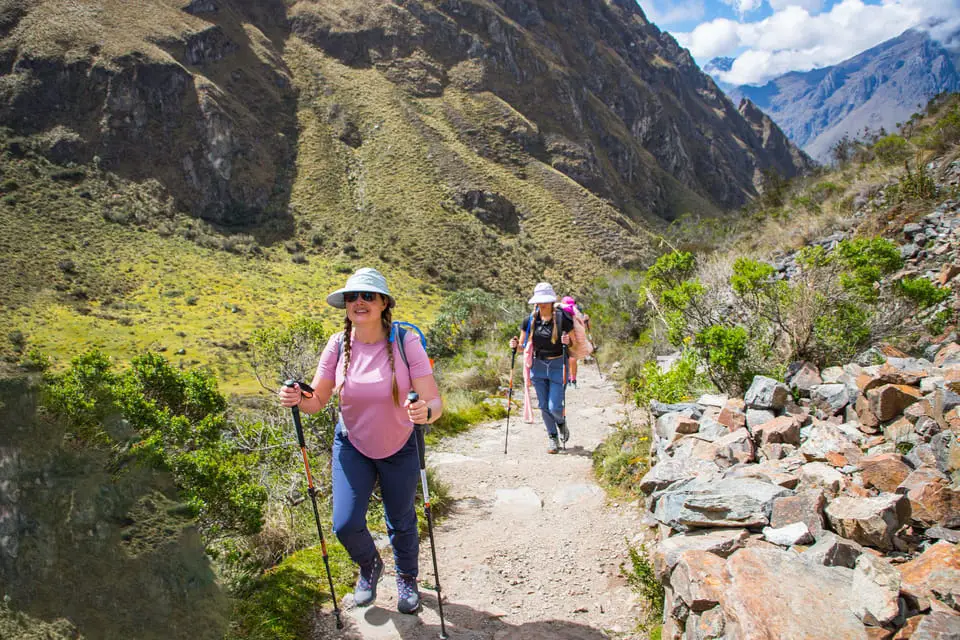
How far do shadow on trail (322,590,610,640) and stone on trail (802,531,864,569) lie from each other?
1.30 metres

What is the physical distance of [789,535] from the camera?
2732 mm

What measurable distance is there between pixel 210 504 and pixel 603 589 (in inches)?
107

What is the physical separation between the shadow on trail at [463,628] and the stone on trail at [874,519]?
4.74 ft

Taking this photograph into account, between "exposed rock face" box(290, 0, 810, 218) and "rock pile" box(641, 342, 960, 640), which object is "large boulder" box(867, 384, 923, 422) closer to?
"rock pile" box(641, 342, 960, 640)

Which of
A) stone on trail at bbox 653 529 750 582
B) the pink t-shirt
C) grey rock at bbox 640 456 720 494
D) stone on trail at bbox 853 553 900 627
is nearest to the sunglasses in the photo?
the pink t-shirt

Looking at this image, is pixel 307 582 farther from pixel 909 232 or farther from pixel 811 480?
pixel 909 232

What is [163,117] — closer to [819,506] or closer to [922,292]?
[922,292]

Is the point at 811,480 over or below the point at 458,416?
over

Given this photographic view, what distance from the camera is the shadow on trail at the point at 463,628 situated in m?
3.10

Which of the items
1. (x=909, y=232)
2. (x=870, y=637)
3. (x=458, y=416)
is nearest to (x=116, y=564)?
(x=870, y=637)

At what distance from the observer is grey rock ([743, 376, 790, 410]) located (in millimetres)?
4316

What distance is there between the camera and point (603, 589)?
3754 millimetres

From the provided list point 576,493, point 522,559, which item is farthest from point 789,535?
point 576,493

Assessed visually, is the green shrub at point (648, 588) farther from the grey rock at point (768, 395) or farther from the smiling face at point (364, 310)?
the smiling face at point (364, 310)
